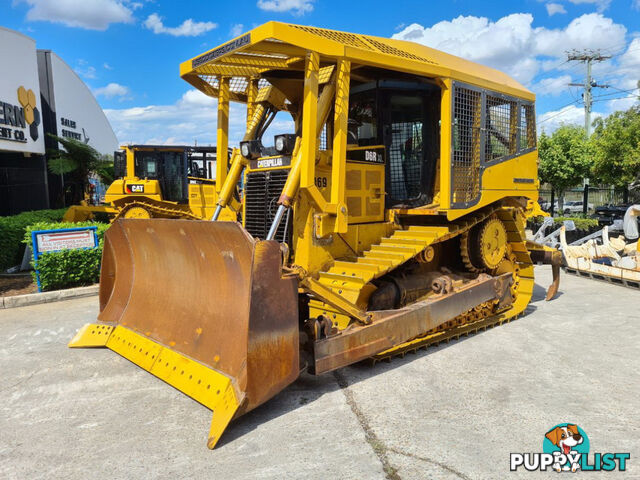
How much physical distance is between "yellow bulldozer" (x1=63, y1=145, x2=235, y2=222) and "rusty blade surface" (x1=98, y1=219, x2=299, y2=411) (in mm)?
8042

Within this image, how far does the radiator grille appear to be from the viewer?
513cm

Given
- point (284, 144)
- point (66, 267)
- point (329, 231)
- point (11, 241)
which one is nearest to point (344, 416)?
point (329, 231)

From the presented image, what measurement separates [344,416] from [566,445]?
5.14 ft

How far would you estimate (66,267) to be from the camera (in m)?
8.20

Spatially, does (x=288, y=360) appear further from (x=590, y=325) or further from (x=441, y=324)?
(x=590, y=325)

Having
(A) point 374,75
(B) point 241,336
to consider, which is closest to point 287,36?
(A) point 374,75

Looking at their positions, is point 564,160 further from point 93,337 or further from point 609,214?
point 93,337

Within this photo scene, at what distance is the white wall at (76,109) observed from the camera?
2059 cm

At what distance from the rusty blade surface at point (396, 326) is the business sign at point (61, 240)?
611 cm

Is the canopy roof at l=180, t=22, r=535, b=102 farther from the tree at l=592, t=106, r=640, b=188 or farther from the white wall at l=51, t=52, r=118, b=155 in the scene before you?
the white wall at l=51, t=52, r=118, b=155

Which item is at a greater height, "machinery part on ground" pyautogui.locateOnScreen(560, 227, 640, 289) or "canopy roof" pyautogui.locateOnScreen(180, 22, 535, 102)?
"canopy roof" pyautogui.locateOnScreen(180, 22, 535, 102)

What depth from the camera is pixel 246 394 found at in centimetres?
339

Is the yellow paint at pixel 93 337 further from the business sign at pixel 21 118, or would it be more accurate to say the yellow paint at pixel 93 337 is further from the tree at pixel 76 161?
the tree at pixel 76 161

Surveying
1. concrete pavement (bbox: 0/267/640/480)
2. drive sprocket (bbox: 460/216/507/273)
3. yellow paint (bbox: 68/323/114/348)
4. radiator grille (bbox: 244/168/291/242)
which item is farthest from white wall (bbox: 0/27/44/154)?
drive sprocket (bbox: 460/216/507/273)
